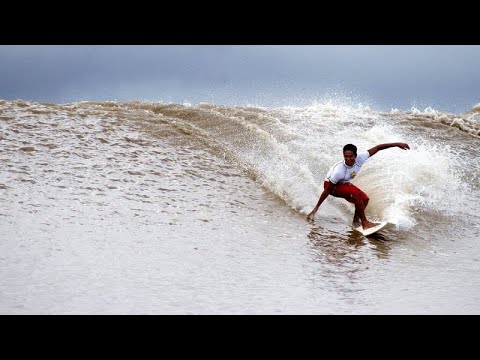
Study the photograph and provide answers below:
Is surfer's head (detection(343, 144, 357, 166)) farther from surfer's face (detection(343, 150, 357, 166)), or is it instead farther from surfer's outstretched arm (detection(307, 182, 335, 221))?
surfer's outstretched arm (detection(307, 182, 335, 221))

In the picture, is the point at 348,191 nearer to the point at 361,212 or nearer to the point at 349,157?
the point at 361,212

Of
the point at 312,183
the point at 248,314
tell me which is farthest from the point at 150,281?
the point at 312,183

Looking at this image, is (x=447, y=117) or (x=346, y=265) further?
(x=447, y=117)

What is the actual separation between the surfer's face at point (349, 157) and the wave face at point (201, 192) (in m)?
1.01

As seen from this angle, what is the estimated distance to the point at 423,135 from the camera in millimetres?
16422

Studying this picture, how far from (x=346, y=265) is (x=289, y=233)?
1495 millimetres

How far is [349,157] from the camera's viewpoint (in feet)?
27.0

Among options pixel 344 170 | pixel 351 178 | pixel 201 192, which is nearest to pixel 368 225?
pixel 351 178

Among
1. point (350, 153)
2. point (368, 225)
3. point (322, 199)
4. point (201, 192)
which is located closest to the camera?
point (368, 225)

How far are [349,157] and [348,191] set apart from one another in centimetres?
55

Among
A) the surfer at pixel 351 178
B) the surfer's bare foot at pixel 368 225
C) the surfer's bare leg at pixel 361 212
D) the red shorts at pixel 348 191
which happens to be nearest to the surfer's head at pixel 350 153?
the surfer at pixel 351 178

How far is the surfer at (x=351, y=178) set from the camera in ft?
27.0

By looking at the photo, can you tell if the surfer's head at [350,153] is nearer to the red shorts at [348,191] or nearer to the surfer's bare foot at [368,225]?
the red shorts at [348,191]

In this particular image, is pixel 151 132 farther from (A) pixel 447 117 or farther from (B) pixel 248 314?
(A) pixel 447 117
